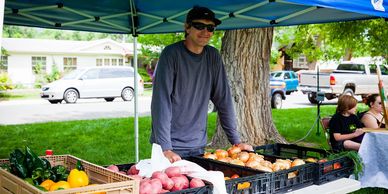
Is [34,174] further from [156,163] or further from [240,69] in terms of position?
[240,69]

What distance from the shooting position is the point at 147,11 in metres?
5.12

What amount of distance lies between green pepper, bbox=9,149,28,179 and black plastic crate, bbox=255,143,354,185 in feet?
5.81

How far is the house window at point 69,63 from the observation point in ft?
118

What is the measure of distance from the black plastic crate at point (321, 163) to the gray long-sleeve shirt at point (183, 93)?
0.42 meters

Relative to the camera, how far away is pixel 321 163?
9.58 feet

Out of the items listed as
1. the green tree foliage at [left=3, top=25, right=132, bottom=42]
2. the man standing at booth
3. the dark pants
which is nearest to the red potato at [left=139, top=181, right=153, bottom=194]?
the man standing at booth

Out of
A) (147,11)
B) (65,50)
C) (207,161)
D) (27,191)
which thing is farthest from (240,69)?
(65,50)

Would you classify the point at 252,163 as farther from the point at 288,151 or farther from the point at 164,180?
the point at 288,151

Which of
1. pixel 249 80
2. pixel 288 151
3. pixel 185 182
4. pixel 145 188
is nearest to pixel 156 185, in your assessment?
pixel 145 188

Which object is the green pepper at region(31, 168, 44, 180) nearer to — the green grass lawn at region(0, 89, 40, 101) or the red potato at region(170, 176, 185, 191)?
the red potato at region(170, 176, 185, 191)

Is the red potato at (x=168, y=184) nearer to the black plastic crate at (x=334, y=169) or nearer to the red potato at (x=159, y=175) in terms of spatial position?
the red potato at (x=159, y=175)

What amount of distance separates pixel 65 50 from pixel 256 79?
95.5ft

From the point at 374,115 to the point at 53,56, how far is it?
32.2 meters

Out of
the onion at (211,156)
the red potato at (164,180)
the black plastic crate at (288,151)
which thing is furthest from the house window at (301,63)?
the red potato at (164,180)
